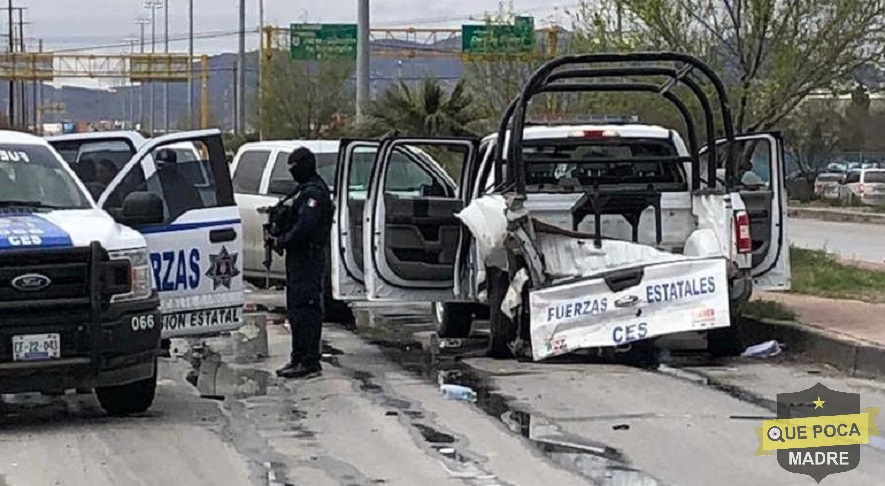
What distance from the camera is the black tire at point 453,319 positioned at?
14.9 metres

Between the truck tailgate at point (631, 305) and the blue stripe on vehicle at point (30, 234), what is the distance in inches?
156

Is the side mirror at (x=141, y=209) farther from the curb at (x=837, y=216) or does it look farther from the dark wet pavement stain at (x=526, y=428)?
the curb at (x=837, y=216)

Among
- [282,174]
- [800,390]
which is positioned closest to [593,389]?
[800,390]

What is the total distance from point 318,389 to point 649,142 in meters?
3.94

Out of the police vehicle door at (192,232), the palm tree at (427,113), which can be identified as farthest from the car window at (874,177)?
the police vehicle door at (192,232)

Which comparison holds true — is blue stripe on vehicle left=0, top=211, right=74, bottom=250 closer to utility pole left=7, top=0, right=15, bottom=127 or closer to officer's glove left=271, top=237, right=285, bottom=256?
officer's glove left=271, top=237, right=285, bottom=256

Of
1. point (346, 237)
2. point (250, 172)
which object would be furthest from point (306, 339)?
point (250, 172)

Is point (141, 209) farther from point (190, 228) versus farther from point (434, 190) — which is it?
point (434, 190)

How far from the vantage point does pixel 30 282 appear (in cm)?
966

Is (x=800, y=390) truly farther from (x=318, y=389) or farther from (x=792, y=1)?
(x=792, y=1)

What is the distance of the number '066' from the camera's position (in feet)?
32.8

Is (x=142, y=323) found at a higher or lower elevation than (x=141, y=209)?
lower

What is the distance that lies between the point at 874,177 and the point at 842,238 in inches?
698

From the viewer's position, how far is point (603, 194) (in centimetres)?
1289
